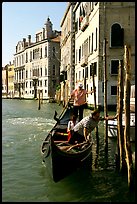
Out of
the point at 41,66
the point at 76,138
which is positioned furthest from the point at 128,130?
the point at 41,66

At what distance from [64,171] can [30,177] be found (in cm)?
57

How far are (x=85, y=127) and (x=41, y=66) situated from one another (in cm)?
2917

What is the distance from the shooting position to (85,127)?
432cm

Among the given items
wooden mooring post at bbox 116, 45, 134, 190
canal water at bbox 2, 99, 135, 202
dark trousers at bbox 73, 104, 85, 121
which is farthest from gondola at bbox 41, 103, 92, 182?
dark trousers at bbox 73, 104, 85, 121

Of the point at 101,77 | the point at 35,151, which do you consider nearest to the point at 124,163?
the point at 35,151

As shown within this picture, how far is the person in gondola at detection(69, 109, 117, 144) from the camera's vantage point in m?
4.31

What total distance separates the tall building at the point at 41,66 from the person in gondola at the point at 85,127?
→ 24567mm

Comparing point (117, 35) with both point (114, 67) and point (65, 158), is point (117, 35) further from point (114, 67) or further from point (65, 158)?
point (65, 158)

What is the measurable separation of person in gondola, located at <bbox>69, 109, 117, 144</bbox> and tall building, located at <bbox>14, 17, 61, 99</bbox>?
80.6 ft

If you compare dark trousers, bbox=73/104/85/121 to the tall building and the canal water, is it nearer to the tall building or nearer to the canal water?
the canal water

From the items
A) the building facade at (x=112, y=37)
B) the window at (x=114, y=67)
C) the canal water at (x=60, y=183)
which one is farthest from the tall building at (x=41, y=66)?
the canal water at (x=60, y=183)

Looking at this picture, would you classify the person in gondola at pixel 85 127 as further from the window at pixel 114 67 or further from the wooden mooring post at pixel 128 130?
the window at pixel 114 67

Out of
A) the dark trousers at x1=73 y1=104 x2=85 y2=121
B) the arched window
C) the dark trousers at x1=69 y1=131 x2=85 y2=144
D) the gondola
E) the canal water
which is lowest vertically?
the canal water

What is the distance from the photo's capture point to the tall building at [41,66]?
32.0m
